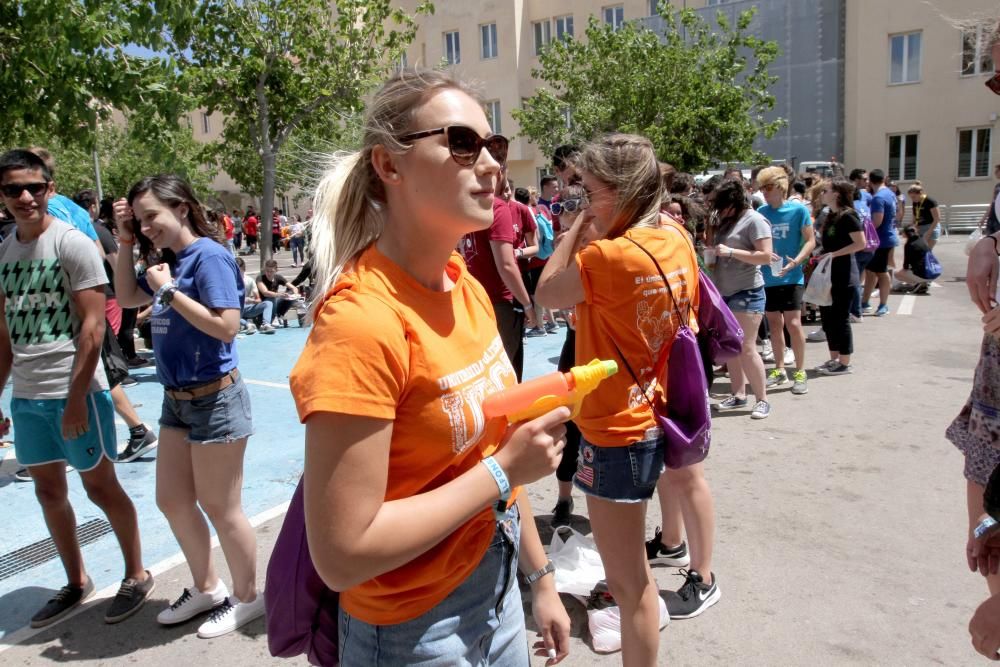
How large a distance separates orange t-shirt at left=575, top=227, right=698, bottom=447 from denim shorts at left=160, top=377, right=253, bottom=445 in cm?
154

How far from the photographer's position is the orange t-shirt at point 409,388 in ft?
4.23

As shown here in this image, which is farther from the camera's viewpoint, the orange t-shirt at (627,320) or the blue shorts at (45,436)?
the blue shorts at (45,436)

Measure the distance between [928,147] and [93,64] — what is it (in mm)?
29270

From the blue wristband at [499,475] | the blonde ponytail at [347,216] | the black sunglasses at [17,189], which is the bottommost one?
the blue wristband at [499,475]

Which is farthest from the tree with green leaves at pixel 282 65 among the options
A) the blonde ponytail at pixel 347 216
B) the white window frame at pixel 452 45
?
the white window frame at pixel 452 45

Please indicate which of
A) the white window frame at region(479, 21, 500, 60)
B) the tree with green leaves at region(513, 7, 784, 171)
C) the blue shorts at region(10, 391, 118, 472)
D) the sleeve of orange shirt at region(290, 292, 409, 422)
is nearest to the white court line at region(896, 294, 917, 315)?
the tree with green leaves at region(513, 7, 784, 171)

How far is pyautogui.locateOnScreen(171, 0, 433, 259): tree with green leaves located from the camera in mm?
13950

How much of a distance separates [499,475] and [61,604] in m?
3.03

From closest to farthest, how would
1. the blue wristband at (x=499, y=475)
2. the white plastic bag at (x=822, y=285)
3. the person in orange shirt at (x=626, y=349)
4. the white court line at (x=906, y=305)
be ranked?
the blue wristband at (x=499, y=475) < the person in orange shirt at (x=626, y=349) < the white plastic bag at (x=822, y=285) < the white court line at (x=906, y=305)

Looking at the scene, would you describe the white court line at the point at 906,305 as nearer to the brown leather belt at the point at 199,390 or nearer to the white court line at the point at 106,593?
the white court line at the point at 106,593

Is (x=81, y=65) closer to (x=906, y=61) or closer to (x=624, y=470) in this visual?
(x=624, y=470)

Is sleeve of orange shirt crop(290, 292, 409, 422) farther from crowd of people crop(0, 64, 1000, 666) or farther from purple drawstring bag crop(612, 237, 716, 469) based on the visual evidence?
purple drawstring bag crop(612, 237, 716, 469)

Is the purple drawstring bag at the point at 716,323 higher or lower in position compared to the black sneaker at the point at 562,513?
higher

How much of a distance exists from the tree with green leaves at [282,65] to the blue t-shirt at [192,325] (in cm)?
1122
